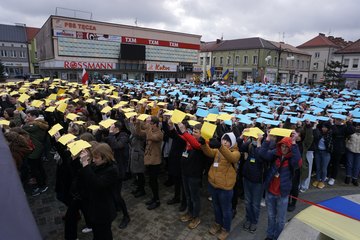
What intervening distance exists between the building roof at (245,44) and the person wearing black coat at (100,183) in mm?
52184

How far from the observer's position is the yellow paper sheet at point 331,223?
2193 mm

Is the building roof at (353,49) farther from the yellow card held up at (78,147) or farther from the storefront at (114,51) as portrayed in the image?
the yellow card held up at (78,147)

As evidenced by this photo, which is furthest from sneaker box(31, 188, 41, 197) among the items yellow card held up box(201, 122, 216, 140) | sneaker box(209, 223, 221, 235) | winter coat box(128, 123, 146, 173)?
yellow card held up box(201, 122, 216, 140)

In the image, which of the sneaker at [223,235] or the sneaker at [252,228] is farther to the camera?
the sneaker at [252,228]

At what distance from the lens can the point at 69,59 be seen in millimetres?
33531

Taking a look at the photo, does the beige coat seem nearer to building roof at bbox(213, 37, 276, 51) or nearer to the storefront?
the storefront

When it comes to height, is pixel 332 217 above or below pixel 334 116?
below

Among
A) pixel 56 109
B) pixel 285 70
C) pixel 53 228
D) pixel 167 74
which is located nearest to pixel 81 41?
pixel 167 74

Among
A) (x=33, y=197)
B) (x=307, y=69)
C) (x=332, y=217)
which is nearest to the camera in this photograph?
(x=332, y=217)

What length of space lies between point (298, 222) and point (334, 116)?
510 centimetres

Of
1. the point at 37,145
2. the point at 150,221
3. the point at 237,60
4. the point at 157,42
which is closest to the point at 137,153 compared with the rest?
the point at 150,221

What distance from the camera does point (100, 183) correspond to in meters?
3.05

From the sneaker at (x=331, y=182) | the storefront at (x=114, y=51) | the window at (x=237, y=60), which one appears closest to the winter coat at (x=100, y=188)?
the sneaker at (x=331, y=182)

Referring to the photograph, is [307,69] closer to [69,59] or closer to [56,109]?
[69,59]
